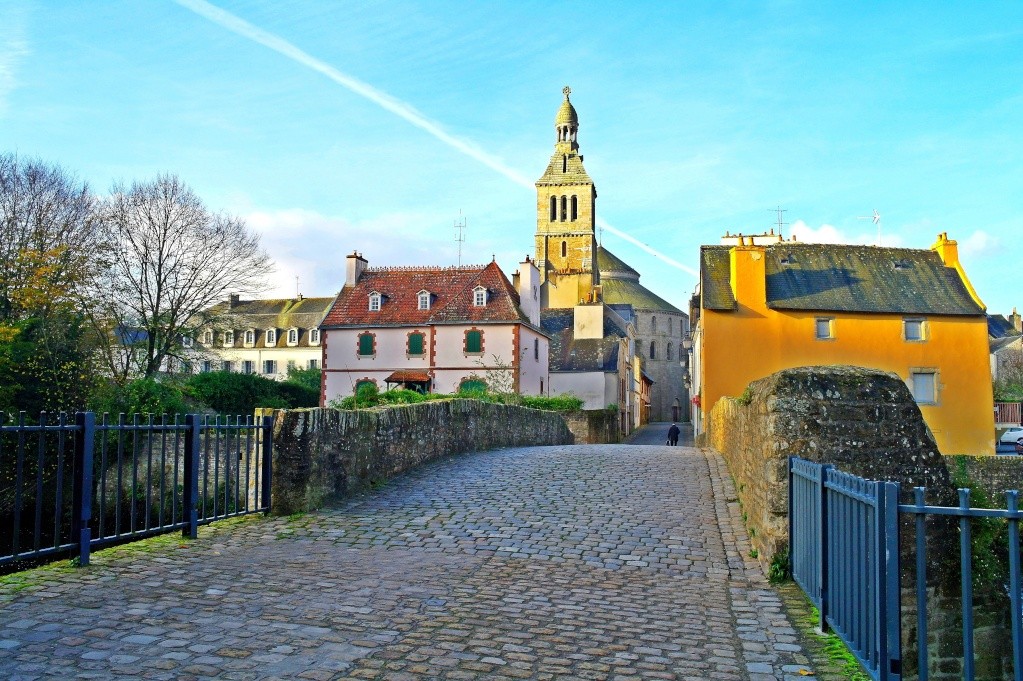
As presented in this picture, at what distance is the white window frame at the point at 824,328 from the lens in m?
34.7

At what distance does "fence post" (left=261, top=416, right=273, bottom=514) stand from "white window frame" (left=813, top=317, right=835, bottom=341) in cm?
2928

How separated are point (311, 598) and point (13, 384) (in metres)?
21.9

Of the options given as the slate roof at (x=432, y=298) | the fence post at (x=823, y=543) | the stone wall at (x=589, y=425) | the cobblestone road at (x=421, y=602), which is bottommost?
the stone wall at (x=589, y=425)

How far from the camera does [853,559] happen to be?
472 centimetres

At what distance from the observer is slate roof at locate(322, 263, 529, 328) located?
137ft

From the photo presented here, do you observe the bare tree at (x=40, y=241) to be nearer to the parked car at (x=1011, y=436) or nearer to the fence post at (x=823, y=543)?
the fence post at (x=823, y=543)

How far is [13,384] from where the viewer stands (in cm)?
2391

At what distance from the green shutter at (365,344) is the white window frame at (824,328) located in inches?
844

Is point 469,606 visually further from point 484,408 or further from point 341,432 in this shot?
point 484,408

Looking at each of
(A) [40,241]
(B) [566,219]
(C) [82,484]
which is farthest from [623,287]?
(C) [82,484]

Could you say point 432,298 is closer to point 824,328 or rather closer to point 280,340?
point 824,328

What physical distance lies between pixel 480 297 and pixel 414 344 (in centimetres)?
412

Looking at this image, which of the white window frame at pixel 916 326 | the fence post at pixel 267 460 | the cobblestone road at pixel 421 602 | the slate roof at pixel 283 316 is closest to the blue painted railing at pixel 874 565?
the cobblestone road at pixel 421 602

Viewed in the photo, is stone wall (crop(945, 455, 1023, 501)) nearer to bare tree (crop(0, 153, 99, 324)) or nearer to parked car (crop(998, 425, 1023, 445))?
parked car (crop(998, 425, 1023, 445))
